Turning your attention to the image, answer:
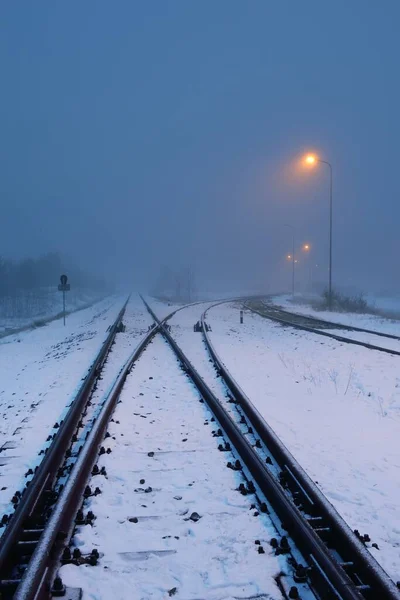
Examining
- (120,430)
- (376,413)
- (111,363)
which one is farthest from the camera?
(111,363)

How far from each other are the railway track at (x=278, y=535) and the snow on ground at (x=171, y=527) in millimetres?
104

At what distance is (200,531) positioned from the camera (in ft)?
12.4

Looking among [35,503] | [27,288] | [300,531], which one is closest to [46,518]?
[35,503]

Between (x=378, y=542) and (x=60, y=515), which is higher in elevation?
(x=60, y=515)

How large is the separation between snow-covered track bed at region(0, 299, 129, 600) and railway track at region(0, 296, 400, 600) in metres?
0.01

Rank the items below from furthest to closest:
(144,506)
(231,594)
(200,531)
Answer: (144,506)
(200,531)
(231,594)

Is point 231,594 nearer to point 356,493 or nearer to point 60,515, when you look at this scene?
point 60,515

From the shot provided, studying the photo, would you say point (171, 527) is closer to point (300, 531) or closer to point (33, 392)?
point (300, 531)

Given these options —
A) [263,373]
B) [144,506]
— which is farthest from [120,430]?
[263,373]

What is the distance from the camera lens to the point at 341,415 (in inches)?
299

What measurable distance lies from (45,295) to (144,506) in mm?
71391

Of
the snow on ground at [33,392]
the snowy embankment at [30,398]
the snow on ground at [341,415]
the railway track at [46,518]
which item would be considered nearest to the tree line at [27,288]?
the snow on ground at [33,392]

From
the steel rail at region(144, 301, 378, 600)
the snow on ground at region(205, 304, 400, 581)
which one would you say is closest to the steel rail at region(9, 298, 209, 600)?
the steel rail at region(144, 301, 378, 600)

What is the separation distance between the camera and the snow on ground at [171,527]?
3.08 meters
